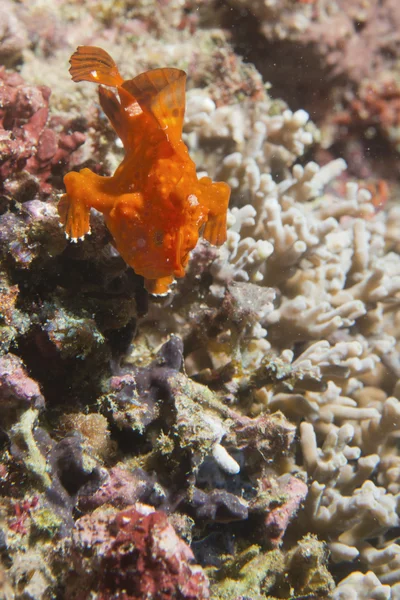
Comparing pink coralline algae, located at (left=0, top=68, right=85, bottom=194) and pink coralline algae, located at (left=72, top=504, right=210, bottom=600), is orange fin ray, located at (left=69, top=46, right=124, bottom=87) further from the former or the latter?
pink coralline algae, located at (left=72, top=504, right=210, bottom=600)

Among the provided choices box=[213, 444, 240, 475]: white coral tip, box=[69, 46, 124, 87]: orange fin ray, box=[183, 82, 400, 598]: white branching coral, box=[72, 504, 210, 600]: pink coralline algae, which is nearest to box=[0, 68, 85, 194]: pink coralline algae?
box=[69, 46, 124, 87]: orange fin ray

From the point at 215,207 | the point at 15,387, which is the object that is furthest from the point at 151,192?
the point at 15,387

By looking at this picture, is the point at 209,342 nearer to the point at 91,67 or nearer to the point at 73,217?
the point at 73,217

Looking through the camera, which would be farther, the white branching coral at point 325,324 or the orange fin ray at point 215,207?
the white branching coral at point 325,324

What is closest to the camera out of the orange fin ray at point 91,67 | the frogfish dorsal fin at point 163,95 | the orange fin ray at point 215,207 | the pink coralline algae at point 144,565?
the pink coralline algae at point 144,565

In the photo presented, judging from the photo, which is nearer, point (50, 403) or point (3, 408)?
point (3, 408)

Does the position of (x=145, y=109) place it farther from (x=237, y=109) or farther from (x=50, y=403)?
(x=237, y=109)

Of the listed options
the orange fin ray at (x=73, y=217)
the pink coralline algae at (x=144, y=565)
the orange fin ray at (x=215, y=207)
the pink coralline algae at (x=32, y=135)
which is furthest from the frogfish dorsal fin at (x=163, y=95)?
the pink coralline algae at (x=144, y=565)

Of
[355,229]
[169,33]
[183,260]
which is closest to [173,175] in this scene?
[183,260]

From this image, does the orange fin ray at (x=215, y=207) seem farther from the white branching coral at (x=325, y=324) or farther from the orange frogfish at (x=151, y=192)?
the white branching coral at (x=325, y=324)
